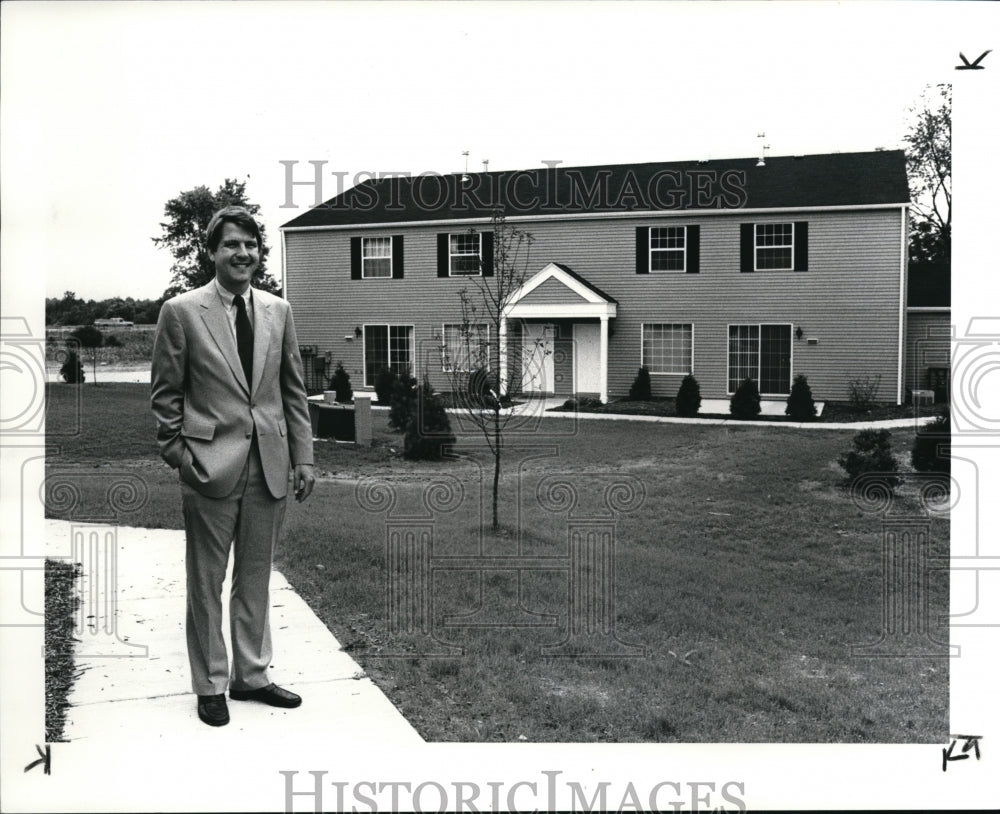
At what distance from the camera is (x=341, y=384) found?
658cm

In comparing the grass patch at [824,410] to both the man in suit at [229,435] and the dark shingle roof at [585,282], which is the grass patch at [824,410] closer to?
the dark shingle roof at [585,282]

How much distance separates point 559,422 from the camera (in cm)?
664

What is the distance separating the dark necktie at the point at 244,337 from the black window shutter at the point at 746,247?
12.6 ft

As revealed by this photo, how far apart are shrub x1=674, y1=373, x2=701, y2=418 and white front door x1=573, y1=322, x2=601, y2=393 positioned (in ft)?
2.10

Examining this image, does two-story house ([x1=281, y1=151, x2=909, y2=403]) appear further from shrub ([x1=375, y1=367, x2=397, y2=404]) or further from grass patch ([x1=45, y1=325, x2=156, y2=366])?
grass patch ([x1=45, y1=325, x2=156, y2=366])

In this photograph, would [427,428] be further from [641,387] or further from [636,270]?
[636,270]

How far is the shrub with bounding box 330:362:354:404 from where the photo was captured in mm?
6492

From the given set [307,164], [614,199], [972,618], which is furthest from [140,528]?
[972,618]

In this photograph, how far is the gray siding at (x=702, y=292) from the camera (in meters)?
6.15

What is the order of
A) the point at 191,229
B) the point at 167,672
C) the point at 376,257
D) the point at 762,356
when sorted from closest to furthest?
the point at 167,672, the point at 191,229, the point at 762,356, the point at 376,257

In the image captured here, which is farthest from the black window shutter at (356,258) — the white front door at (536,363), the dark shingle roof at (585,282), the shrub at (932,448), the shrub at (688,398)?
the shrub at (932,448)

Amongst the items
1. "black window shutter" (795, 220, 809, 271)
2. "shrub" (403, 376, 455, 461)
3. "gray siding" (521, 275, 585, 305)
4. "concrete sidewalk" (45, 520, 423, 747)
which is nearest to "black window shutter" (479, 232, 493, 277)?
"gray siding" (521, 275, 585, 305)

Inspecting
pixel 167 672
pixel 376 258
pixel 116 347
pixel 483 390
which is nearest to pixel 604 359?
pixel 483 390

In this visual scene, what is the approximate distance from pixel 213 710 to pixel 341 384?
10.6ft
